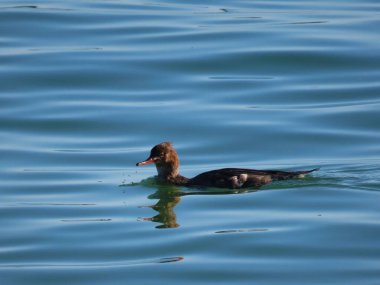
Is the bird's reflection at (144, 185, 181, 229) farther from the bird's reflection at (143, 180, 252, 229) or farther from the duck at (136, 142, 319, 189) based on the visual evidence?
the duck at (136, 142, 319, 189)

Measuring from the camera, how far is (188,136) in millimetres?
17078

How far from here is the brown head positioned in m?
15.1

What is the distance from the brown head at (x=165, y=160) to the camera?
15109mm

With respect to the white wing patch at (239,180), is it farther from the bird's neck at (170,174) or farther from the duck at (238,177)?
the bird's neck at (170,174)

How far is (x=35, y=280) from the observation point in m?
11.1

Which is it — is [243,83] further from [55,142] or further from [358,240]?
[358,240]

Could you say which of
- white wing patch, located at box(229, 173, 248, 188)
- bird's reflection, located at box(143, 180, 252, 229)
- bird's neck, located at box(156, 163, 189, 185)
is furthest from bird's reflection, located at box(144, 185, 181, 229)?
white wing patch, located at box(229, 173, 248, 188)

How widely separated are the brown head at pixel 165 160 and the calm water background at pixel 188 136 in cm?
28

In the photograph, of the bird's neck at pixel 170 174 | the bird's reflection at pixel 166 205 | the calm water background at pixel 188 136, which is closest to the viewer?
the calm water background at pixel 188 136

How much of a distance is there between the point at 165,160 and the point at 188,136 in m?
2.04

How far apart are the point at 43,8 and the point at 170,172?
10.8m

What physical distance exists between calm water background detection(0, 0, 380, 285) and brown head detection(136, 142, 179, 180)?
0.91 feet

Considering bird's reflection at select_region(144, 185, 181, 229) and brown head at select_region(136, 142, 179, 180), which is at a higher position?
brown head at select_region(136, 142, 179, 180)

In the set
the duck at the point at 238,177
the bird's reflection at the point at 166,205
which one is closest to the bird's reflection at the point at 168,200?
the bird's reflection at the point at 166,205
